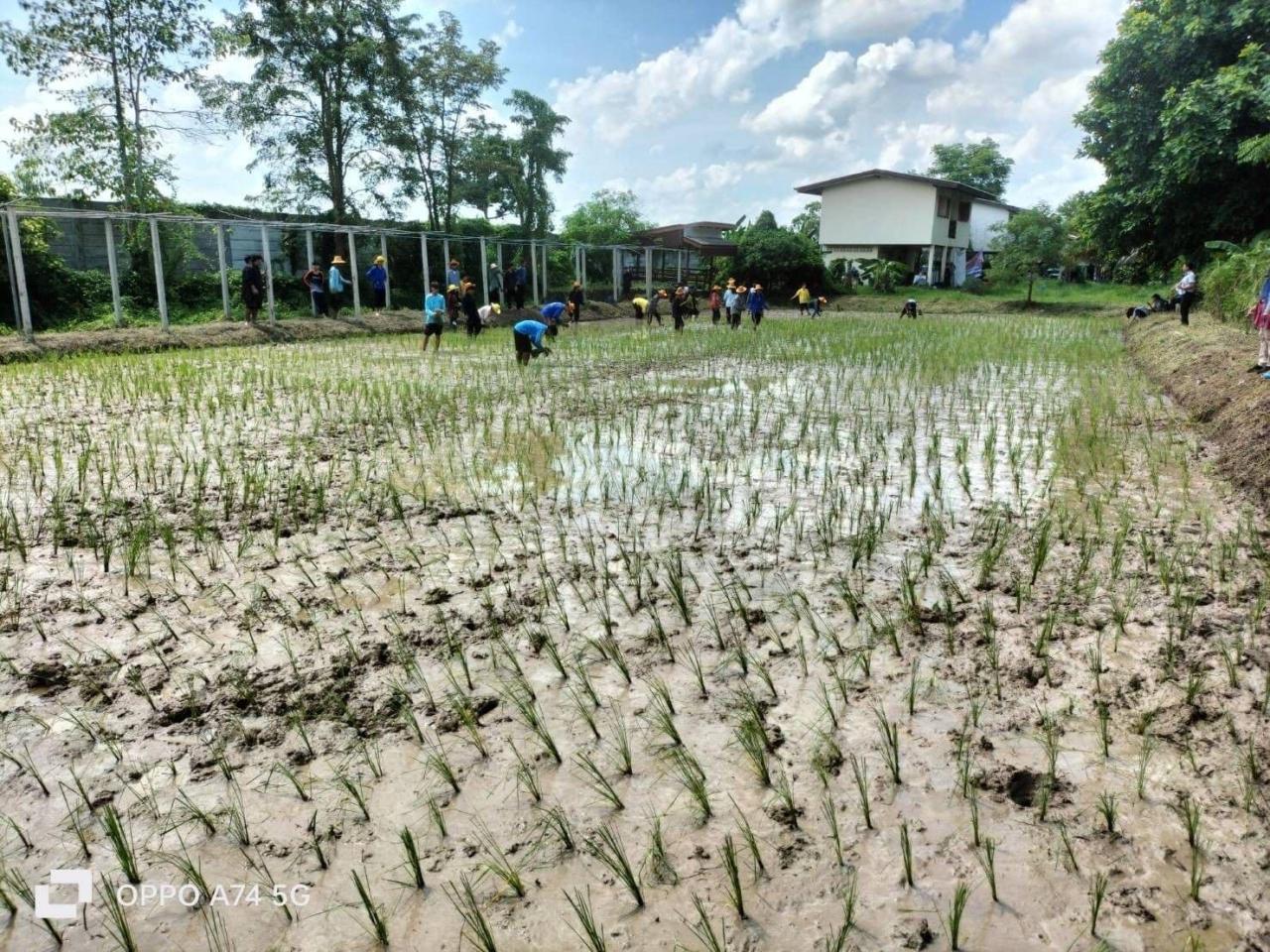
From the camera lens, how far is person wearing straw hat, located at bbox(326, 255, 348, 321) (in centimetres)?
1722

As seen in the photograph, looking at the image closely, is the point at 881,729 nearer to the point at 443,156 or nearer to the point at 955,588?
the point at 955,588

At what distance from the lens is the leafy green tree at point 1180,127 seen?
17641 millimetres

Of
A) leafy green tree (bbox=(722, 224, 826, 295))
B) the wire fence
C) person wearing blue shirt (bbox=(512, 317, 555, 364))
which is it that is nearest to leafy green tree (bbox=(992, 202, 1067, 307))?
leafy green tree (bbox=(722, 224, 826, 295))

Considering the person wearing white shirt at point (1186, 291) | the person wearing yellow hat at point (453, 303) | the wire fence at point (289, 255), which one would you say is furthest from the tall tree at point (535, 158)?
the person wearing white shirt at point (1186, 291)

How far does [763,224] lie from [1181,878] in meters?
35.4

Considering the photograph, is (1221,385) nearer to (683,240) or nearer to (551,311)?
(551,311)

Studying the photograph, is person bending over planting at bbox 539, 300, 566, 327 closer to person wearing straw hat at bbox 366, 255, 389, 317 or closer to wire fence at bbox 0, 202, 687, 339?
wire fence at bbox 0, 202, 687, 339

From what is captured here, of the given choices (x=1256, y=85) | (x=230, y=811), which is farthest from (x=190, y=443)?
(x=1256, y=85)

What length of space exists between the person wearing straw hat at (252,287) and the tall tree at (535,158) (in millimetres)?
12652

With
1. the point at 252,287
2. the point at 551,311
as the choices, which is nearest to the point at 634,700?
the point at 551,311

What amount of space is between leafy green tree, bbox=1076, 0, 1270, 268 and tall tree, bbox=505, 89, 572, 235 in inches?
653

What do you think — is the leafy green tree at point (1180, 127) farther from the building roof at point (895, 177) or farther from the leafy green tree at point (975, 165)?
the leafy green tree at point (975, 165)

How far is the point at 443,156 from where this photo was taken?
25422 mm

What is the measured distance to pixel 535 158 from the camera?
1081 inches
